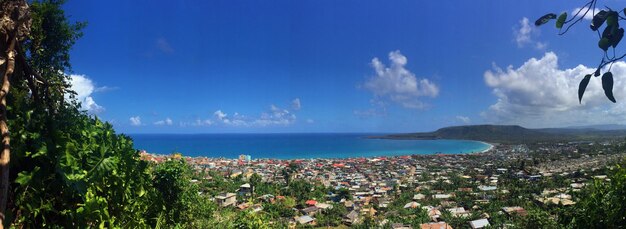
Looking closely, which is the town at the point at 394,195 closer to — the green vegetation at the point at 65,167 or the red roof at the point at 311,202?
the red roof at the point at 311,202

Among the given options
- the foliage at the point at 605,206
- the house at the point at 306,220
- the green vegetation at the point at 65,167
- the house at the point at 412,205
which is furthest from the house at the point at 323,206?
the foliage at the point at 605,206

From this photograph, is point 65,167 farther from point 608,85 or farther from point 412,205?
point 412,205

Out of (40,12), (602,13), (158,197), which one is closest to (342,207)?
(158,197)

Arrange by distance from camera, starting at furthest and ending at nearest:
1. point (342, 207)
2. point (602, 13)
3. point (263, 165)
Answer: point (263, 165)
point (342, 207)
point (602, 13)

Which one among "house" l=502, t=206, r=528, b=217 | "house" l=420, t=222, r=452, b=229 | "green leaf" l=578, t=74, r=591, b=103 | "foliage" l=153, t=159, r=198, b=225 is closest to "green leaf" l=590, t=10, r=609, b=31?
Answer: "green leaf" l=578, t=74, r=591, b=103

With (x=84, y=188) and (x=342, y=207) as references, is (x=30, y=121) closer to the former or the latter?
(x=84, y=188)
